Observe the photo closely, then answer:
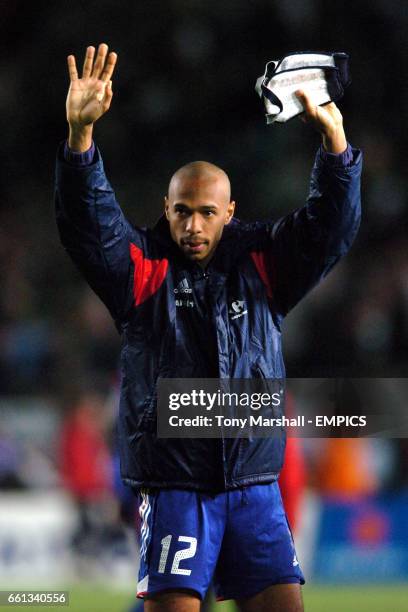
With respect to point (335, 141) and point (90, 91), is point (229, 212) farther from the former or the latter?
point (90, 91)

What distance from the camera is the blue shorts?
10.1ft

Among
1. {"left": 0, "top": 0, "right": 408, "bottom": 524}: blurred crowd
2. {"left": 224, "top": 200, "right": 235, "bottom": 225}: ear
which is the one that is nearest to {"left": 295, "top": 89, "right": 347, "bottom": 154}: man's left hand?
{"left": 224, "top": 200, "right": 235, "bottom": 225}: ear

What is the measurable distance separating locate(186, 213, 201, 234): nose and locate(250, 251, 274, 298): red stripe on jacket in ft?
0.71

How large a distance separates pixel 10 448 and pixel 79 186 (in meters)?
4.92

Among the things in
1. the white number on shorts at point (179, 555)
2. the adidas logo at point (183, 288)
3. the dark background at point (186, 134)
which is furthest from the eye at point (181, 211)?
the dark background at point (186, 134)

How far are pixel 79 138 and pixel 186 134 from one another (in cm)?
696

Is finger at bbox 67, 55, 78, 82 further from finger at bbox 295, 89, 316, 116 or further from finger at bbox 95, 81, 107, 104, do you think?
finger at bbox 295, 89, 316, 116

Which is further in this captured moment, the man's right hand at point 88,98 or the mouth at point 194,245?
the mouth at point 194,245

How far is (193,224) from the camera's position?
324 centimetres

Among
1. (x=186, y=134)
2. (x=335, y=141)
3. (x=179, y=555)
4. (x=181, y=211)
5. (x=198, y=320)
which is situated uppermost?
(x=186, y=134)

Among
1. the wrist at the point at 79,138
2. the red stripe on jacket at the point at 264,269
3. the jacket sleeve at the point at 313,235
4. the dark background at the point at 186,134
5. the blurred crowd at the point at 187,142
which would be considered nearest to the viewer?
the wrist at the point at 79,138

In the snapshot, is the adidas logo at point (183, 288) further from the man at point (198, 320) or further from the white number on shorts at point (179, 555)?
the white number on shorts at point (179, 555)

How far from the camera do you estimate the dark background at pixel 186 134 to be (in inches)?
345

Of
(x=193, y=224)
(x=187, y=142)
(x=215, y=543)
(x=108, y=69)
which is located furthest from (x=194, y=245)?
(x=187, y=142)
